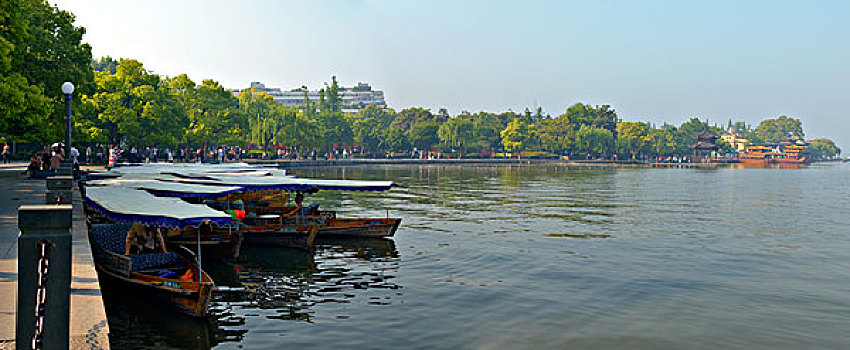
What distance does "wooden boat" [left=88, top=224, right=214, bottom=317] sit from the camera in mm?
14523

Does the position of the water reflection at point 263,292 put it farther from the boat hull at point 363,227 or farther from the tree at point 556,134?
the tree at point 556,134

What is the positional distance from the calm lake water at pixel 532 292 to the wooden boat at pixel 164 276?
47 centimetres

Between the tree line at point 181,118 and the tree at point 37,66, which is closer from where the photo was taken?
the tree at point 37,66

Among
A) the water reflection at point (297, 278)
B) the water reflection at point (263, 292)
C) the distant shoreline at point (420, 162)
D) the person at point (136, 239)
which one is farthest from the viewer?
the distant shoreline at point (420, 162)

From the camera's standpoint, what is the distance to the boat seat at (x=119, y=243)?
52.1 feet

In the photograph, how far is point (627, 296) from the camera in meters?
18.7

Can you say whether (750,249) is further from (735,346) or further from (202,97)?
(202,97)

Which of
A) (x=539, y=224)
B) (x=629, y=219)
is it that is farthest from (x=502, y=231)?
(x=629, y=219)

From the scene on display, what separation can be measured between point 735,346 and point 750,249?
15.8 m

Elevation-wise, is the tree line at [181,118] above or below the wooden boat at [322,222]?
above

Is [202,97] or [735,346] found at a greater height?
[202,97]

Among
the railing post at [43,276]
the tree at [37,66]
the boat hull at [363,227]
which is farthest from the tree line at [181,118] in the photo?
the railing post at [43,276]

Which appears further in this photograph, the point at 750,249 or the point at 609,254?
the point at 750,249

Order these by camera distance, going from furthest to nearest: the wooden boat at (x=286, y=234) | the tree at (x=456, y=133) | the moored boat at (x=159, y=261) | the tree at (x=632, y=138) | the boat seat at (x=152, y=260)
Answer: the tree at (x=632, y=138)
the tree at (x=456, y=133)
the wooden boat at (x=286, y=234)
the boat seat at (x=152, y=260)
the moored boat at (x=159, y=261)
